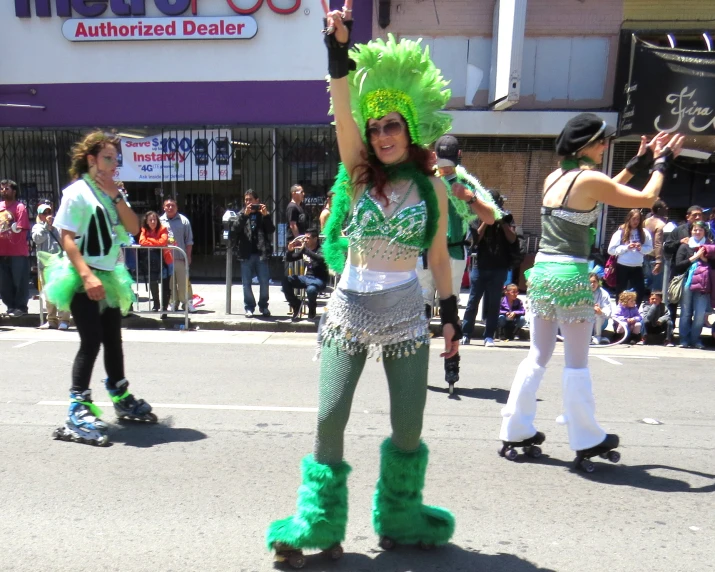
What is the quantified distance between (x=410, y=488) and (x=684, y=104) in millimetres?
11254

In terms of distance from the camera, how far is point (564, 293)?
3965 millimetres

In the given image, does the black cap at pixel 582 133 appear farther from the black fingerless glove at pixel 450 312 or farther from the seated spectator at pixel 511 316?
the seated spectator at pixel 511 316

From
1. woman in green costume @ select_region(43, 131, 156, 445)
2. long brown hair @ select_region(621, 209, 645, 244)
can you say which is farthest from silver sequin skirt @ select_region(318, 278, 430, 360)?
long brown hair @ select_region(621, 209, 645, 244)

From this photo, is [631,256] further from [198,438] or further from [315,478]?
[315,478]

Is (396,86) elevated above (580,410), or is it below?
above

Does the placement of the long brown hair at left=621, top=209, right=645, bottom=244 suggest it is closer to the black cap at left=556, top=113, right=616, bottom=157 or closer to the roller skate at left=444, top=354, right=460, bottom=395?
the roller skate at left=444, top=354, right=460, bottom=395

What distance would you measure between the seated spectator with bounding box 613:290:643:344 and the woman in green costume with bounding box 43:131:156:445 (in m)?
6.98

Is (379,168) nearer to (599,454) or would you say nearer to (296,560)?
(296,560)

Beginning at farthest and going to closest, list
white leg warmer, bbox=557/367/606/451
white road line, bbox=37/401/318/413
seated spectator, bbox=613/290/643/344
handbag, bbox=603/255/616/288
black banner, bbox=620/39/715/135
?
black banner, bbox=620/39/715/135 < handbag, bbox=603/255/616/288 < seated spectator, bbox=613/290/643/344 < white road line, bbox=37/401/318/413 < white leg warmer, bbox=557/367/606/451

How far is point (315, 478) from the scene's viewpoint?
112 inches

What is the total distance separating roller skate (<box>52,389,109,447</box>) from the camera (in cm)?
449

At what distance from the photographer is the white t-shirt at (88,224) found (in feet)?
14.4

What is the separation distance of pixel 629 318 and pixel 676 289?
717mm

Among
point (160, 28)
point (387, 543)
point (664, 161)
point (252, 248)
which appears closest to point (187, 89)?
point (160, 28)
